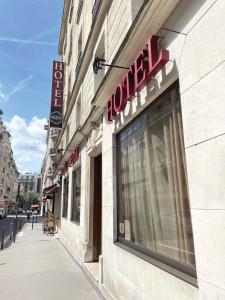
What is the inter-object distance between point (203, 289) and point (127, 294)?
2219 millimetres

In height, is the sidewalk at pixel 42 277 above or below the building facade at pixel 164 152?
below

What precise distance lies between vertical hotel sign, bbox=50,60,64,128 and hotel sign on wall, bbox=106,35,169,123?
43.3ft

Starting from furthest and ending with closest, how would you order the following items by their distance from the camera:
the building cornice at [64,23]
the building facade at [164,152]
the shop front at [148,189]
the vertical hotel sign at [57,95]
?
the building cornice at [64,23], the vertical hotel sign at [57,95], the shop front at [148,189], the building facade at [164,152]

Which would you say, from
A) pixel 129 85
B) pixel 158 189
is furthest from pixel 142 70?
pixel 158 189

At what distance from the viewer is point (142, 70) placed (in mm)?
4012

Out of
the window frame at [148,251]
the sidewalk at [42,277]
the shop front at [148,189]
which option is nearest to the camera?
the window frame at [148,251]

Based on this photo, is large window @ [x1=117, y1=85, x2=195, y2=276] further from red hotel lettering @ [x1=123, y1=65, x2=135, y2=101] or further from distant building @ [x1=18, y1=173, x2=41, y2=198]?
distant building @ [x1=18, y1=173, x2=41, y2=198]

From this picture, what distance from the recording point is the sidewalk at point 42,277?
18.6ft

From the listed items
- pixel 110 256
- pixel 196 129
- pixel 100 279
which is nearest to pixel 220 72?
pixel 196 129

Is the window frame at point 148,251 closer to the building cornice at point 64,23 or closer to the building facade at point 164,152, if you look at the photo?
the building facade at point 164,152

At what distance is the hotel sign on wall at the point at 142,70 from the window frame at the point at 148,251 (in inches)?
13.2

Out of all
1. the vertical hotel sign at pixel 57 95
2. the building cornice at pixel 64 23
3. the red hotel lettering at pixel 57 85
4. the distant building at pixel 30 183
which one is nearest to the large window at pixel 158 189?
the vertical hotel sign at pixel 57 95

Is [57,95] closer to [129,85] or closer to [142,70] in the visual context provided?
[129,85]

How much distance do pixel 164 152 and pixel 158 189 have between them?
0.59 meters
